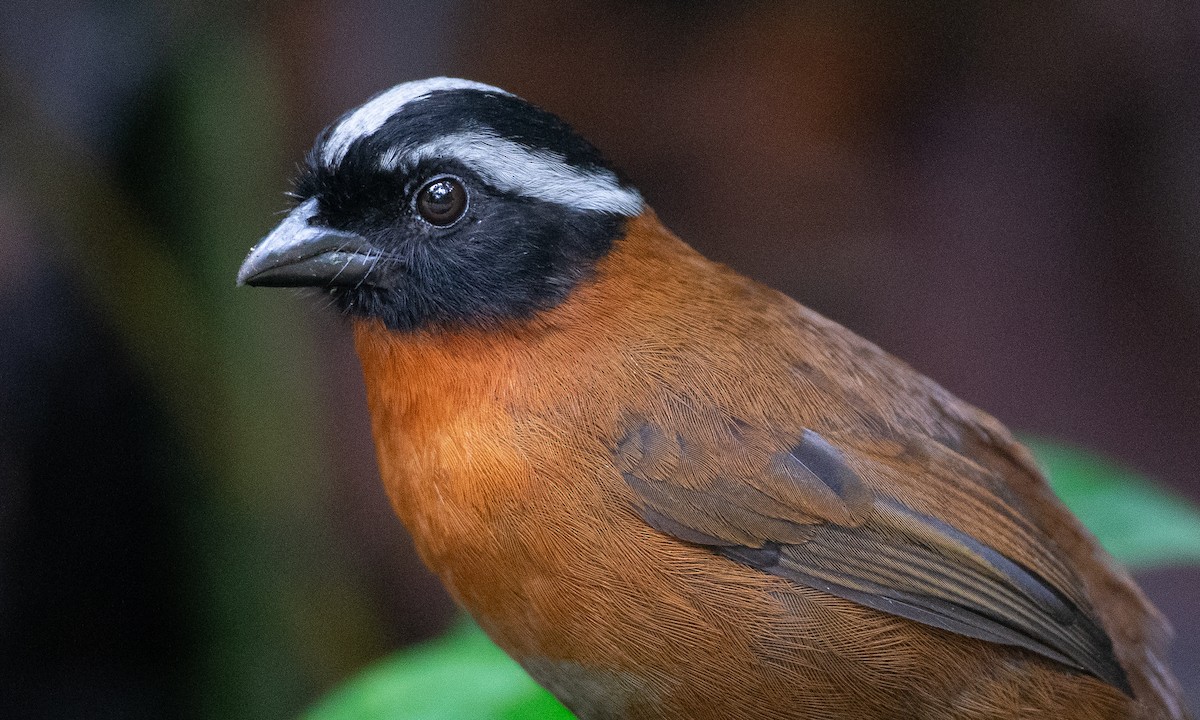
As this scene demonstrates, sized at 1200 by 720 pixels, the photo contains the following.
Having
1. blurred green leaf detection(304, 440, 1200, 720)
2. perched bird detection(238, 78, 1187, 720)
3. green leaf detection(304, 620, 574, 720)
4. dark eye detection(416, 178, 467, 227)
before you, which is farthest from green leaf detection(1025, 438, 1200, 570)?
dark eye detection(416, 178, 467, 227)

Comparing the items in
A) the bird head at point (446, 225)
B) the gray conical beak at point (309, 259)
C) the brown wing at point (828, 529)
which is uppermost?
the bird head at point (446, 225)

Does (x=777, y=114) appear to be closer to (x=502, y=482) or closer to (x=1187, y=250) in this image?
(x=1187, y=250)

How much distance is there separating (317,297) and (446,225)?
16.1 inches

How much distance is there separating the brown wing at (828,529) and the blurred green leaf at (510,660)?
81 centimetres

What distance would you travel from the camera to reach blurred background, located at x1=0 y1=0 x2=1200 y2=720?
3764 millimetres

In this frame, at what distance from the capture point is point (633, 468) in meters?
2.21

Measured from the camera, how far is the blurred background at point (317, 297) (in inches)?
148

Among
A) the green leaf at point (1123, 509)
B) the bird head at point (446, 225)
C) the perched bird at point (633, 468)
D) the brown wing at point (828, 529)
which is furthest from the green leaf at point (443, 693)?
the green leaf at point (1123, 509)

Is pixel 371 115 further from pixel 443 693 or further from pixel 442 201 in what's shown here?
pixel 443 693

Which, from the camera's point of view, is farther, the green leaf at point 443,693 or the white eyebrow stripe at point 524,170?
the green leaf at point 443,693

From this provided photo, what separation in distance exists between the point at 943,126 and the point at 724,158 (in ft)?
3.62

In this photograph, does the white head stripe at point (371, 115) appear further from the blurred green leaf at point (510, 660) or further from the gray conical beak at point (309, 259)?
the blurred green leaf at point (510, 660)

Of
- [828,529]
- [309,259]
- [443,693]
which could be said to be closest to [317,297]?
[309,259]

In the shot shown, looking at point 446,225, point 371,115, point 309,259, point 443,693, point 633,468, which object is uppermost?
point 371,115
